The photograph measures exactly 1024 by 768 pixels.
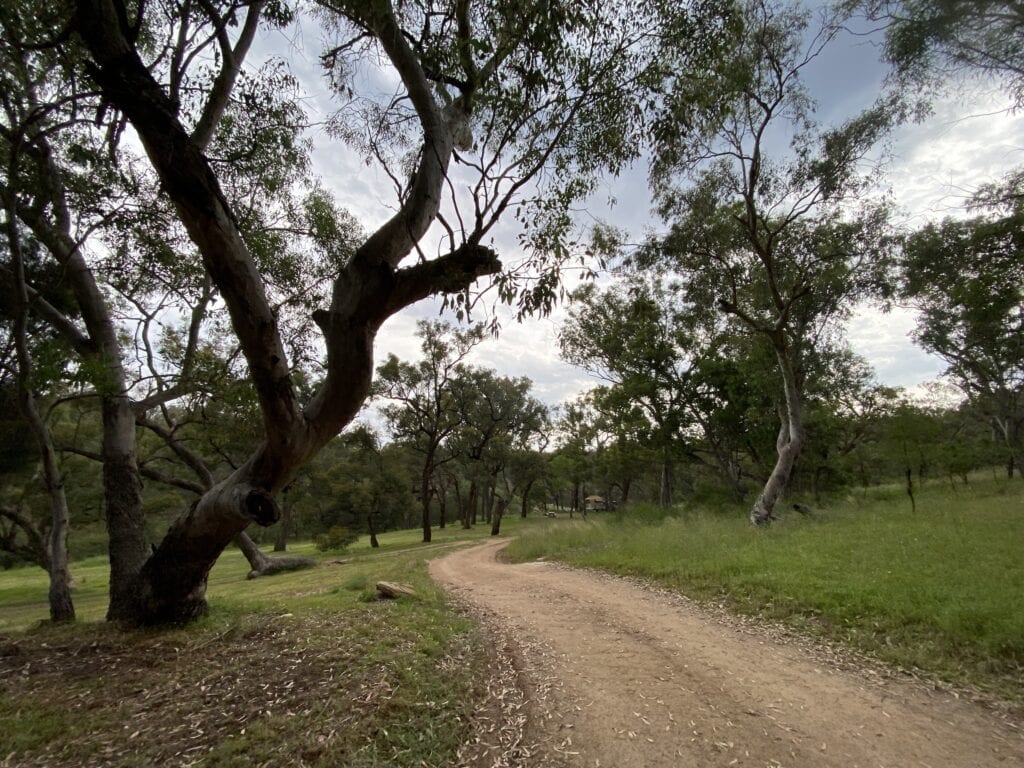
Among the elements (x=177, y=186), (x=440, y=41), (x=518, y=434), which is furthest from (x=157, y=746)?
(x=518, y=434)

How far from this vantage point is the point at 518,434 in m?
37.3

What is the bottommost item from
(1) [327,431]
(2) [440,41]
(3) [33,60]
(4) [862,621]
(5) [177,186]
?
(4) [862,621]

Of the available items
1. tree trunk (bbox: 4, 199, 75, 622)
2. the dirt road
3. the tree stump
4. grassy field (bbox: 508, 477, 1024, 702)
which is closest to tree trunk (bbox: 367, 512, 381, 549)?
grassy field (bbox: 508, 477, 1024, 702)

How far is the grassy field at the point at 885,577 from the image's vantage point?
14.9 ft

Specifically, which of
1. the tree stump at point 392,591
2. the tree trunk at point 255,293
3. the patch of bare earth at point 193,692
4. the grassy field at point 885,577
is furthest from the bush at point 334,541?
the patch of bare earth at point 193,692

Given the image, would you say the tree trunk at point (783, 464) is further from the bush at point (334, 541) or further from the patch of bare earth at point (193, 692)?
the bush at point (334, 541)

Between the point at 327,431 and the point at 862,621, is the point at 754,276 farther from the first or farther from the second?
the point at 327,431

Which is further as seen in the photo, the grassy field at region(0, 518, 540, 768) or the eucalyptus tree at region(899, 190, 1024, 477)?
the eucalyptus tree at region(899, 190, 1024, 477)

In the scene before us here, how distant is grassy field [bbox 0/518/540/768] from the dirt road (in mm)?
892

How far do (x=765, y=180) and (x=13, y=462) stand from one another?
23084mm

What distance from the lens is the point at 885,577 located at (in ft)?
21.3

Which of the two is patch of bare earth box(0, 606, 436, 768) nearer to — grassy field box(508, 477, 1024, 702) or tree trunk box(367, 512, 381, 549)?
grassy field box(508, 477, 1024, 702)

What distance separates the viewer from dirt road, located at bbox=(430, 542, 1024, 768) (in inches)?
126

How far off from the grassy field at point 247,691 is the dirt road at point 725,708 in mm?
892
